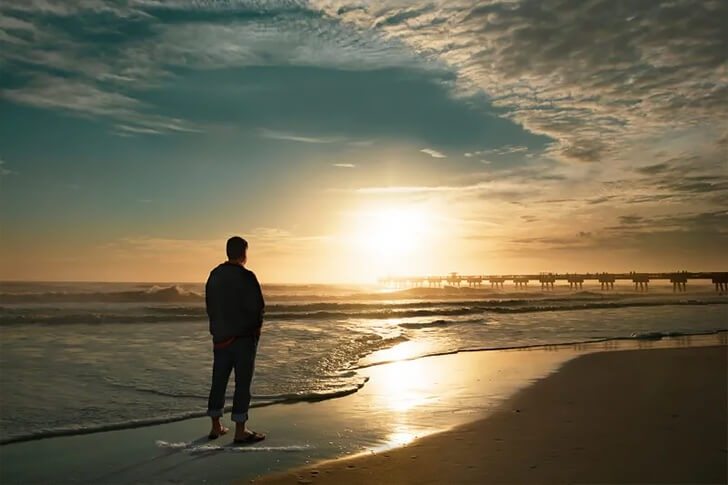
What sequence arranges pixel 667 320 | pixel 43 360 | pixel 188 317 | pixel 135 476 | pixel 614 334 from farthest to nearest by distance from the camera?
1. pixel 188 317
2. pixel 667 320
3. pixel 614 334
4. pixel 43 360
5. pixel 135 476

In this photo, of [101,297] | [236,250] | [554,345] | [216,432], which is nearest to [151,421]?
[216,432]

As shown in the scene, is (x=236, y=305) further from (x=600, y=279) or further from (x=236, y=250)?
(x=600, y=279)

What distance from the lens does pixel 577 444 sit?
519 cm

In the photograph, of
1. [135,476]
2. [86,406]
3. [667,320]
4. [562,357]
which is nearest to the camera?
[135,476]

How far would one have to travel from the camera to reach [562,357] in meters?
12.3

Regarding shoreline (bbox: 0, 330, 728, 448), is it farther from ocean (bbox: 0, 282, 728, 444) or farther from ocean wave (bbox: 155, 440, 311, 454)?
ocean wave (bbox: 155, 440, 311, 454)

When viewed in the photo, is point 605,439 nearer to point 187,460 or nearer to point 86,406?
point 187,460

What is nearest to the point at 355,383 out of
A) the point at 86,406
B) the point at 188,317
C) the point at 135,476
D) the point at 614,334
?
the point at 86,406

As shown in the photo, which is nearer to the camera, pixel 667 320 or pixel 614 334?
pixel 614 334

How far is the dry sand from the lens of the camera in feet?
14.4

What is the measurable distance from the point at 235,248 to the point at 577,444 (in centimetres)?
400

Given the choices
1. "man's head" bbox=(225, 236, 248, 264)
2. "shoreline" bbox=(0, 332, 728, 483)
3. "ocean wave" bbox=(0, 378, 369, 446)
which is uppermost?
"man's head" bbox=(225, 236, 248, 264)

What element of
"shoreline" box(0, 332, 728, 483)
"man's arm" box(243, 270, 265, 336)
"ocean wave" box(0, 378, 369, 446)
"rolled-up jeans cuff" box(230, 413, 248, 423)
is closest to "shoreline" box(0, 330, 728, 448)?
"ocean wave" box(0, 378, 369, 446)

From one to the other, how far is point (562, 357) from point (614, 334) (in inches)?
253
